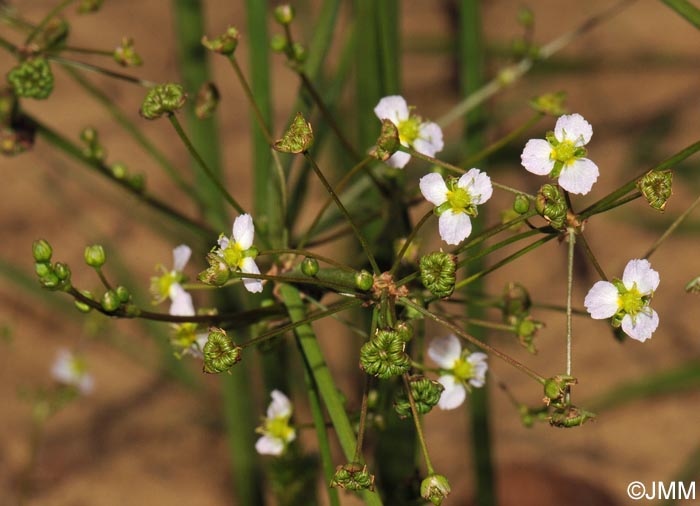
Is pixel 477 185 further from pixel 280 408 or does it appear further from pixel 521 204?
pixel 280 408

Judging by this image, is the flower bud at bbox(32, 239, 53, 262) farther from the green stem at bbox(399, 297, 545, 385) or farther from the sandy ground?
the sandy ground

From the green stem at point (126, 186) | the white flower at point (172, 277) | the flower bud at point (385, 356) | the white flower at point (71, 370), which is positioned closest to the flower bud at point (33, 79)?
the green stem at point (126, 186)

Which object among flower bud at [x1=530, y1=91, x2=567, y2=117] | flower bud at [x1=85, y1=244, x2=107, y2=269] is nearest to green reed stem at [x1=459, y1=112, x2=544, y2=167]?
flower bud at [x1=530, y1=91, x2=567, y2=117]

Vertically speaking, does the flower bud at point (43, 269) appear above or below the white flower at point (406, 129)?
below

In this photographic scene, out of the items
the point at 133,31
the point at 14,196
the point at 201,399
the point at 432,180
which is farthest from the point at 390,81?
the point at 133,31

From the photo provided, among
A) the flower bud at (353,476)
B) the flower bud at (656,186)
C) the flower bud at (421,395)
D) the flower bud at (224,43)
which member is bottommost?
the flower bud at (353,476)

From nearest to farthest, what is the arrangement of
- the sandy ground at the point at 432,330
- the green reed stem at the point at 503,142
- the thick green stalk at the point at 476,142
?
the green reed stem at the point at 503,142 < the thick green stalk at the point at 476,142 < the sandy ground at the point at 432,330

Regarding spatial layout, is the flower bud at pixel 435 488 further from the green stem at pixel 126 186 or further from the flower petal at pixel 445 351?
the green stem at pixel 126 186
